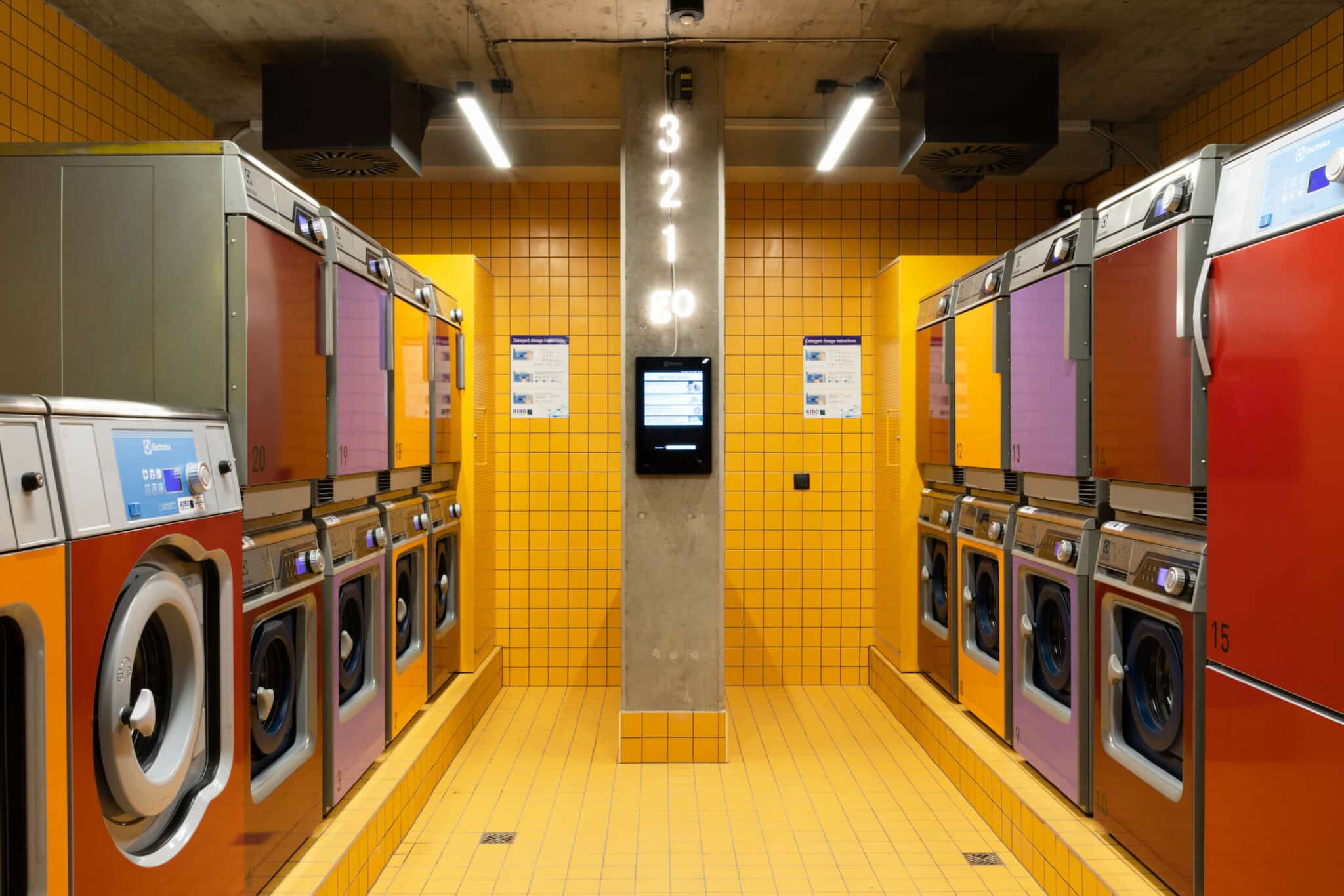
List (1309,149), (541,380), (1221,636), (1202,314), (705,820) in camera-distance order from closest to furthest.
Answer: (1309,149), (1221,636), (1202,314), (705,820), (541,380)

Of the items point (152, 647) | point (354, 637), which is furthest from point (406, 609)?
point (152, 647)

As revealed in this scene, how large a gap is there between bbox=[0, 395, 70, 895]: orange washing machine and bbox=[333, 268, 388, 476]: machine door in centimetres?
155

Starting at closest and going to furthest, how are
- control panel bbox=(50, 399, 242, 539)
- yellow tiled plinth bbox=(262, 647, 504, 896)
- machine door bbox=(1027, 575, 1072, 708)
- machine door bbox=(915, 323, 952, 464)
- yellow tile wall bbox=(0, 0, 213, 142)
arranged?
control panel bbox=(50, 399, 242, 539) < yellow tiled plinth bbox=(262, 647, 504, 896) < machine door bbox=(1027, 575, 1072, 708) < yellow tile wall bbox=(0, 0, 213, 142) < machine door bbox=(915, 323, 952, 464)

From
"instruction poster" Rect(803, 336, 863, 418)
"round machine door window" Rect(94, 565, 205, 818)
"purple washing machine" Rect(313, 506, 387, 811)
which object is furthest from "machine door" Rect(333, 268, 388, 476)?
"instruction poster" Rect(803, 336, 863, 418)

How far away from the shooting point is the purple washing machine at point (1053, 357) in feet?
10.5

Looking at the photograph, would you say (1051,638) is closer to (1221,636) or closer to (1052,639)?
(1052,639)

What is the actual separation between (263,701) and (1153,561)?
260 centimetres

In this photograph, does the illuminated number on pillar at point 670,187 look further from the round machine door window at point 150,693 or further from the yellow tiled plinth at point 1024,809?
the round machine door window at point 150,693

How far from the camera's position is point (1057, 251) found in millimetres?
3393

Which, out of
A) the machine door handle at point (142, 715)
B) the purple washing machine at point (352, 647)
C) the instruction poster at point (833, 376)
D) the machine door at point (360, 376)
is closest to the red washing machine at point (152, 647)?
the machine door handle at point (142, 715)

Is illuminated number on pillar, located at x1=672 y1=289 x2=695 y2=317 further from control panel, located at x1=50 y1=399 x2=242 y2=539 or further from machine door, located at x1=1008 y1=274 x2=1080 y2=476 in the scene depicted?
control panel, located at x1=50 y1=399 x2=242 y2=539

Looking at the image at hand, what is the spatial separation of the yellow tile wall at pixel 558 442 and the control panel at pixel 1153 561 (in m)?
3.55

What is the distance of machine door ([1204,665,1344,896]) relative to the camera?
6.23ft

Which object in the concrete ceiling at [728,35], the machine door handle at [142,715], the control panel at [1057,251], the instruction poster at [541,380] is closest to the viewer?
the machine door handle at [142,715]
